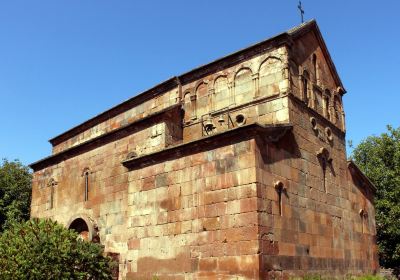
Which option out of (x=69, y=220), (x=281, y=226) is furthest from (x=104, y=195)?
(x=281, y=226)

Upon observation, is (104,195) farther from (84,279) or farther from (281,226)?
(281,226)

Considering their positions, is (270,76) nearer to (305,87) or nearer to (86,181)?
(305,87)

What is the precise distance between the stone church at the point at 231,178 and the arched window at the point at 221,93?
0.04 metres

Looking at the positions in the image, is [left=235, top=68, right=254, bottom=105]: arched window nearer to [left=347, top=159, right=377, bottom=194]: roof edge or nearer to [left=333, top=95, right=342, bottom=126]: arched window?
[left=333, top=95, right=342, bottom=126]: arched window

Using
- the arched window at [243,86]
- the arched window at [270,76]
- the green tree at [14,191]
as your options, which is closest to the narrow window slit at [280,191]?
the arched window at [270,76]

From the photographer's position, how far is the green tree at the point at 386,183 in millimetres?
27625

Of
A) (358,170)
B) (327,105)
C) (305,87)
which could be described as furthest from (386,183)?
(305,87)

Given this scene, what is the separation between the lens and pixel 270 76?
15422 millimetres

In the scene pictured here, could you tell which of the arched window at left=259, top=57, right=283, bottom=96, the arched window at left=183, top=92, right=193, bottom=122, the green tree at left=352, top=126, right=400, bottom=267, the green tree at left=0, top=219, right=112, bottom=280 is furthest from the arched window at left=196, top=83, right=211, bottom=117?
the green tree at left=352, top=126, right=400, bottom=267

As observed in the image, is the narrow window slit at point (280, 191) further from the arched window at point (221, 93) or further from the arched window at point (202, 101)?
the arched window at point (202, 101)

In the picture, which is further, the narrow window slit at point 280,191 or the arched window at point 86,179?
the arched window at point 86,179

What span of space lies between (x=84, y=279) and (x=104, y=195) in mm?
4083

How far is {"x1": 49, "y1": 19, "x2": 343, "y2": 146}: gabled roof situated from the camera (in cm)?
1559

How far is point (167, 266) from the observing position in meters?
13.8
